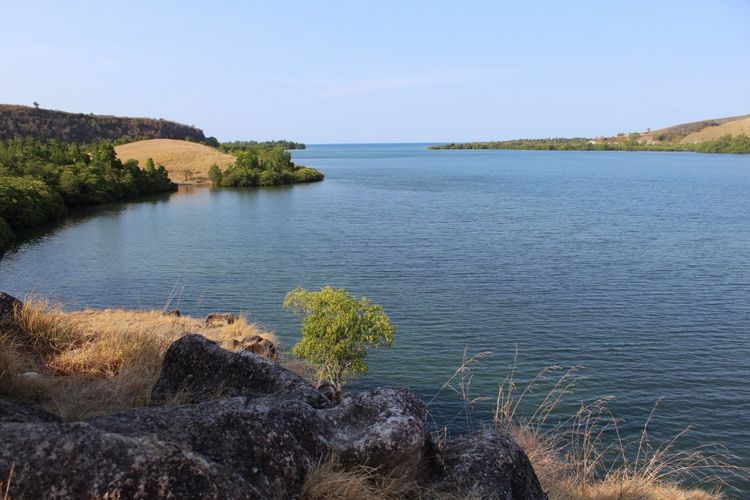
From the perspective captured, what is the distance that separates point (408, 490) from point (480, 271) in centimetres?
3818

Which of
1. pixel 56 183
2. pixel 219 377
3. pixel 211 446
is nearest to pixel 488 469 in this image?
pixel 211 446

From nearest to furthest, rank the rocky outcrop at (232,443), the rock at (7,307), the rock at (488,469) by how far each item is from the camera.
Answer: the rocky outcrop at (232,443)
the rock at (488,469)
the rock at (7,307)

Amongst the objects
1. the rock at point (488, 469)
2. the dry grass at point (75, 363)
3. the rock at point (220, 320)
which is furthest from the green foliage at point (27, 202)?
the rock at point (488, 469)

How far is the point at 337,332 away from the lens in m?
22.3

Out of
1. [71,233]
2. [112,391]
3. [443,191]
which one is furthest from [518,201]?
[112,391]

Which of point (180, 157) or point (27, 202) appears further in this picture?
point (180, 157)

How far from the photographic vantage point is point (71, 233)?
213ft

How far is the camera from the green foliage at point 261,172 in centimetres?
13088

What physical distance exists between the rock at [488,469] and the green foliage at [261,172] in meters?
126

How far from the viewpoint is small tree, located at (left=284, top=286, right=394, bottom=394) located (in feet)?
73.0

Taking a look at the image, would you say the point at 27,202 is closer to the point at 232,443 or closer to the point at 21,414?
A: the point at 21,414

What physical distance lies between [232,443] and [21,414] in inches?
88.1

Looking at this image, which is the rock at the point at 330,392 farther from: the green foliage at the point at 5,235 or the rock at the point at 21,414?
the green foliage at the point at 5,235

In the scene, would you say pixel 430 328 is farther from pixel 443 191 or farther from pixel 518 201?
pixel 443 191
